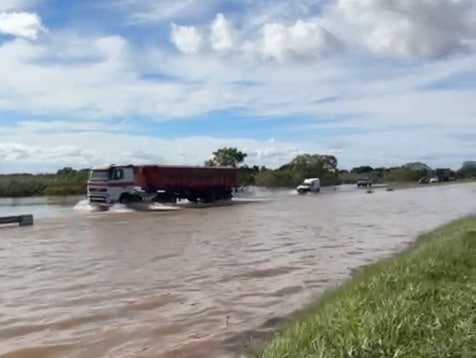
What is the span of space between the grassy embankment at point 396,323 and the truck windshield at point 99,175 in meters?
36.0

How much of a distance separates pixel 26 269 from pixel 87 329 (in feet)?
26.3

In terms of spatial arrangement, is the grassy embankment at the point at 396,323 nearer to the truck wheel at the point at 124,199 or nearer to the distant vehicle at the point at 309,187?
the truck wheel at the point at 124,199

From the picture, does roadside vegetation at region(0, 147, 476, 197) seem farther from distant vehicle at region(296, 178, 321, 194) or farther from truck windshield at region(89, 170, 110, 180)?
truck windshield at region(89, 170, 110, 180)

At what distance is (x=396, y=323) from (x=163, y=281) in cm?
889

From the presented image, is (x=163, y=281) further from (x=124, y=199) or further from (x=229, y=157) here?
(x=229, y=157)

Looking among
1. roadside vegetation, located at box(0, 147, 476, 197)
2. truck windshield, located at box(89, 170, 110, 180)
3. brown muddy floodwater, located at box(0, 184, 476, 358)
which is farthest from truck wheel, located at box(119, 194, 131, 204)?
roadside vegetation, located at box(0, 147, 476, 197)

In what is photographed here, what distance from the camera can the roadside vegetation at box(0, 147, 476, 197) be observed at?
8044cm

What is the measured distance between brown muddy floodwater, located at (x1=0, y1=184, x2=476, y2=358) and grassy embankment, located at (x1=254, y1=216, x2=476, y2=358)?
177 cm

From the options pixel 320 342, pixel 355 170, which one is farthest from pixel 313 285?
pixel 355 170

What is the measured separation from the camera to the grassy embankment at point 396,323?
6273 mm

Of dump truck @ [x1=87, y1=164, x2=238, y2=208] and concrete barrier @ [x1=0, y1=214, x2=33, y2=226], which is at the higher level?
dump truck @ [x1=87, y1=164, x2=238, y2=208]

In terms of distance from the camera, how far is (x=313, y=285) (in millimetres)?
14789

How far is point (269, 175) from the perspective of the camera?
374 feet

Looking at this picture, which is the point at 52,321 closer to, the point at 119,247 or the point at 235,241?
the point at 119,247
